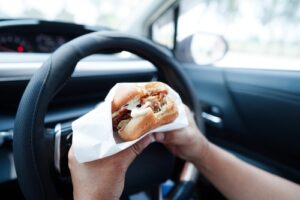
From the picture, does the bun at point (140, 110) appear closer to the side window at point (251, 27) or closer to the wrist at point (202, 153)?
the wrist at point (202, 153)

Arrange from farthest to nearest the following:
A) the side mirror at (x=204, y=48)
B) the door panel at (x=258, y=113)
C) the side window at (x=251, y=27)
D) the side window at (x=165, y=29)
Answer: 1. the side window at (x=165, y=29)
2. the side mirror at (x=204, y=48)
3. the side window at (x=251, y=27)
4. the door panel at (x=258, y=113)

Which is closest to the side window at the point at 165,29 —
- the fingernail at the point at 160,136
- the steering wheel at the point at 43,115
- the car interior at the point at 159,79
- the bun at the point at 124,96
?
the car interior at the point at 159,79

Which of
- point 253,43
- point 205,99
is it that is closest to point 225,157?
point 205,99

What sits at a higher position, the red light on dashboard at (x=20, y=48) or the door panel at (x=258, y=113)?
the red light on dashboard at (x=20, y=48)

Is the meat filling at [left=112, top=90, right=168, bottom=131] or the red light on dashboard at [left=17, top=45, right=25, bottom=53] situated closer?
the meat filling at [left=112, top=90, right=168, bottom=131]

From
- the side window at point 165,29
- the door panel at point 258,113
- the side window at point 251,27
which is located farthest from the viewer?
the side window at point 165,29

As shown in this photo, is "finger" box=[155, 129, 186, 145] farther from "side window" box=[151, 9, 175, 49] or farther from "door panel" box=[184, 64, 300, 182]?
"side window" box=[151, 9, 175, 49]

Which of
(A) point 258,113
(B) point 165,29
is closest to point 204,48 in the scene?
(B) point 165,29

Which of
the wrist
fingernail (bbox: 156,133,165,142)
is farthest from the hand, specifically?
the wrist
